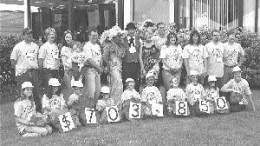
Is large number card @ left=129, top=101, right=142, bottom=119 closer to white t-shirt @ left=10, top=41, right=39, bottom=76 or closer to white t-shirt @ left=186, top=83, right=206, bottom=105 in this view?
white t-shirt @ left=186, top=83, right=206, bottom=105

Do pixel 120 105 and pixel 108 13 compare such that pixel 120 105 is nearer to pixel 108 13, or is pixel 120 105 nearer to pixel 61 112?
pixel 61 112

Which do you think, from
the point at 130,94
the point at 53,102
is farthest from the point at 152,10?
the point at 53,102

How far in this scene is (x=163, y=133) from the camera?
764 centimetres

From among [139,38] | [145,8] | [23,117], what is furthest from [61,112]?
[145,8]

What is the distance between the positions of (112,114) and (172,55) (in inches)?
71.5

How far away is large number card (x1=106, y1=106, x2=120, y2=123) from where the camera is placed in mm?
8461

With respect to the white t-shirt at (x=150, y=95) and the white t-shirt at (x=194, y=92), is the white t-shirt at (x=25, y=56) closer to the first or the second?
the white t-shirt at (x=150, y=95)

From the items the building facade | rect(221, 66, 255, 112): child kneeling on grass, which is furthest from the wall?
rect(221, 66, 255, 112): child kneeling on grass

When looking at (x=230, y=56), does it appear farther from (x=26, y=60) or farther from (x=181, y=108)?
(x=26, y=60)

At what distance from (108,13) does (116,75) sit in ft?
22.1

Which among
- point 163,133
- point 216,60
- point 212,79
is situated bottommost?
point 163,133

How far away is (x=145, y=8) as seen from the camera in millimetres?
15125

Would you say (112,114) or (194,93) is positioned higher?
(194,93)

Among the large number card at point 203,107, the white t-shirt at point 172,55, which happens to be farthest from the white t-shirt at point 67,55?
the large number card at point 203,107
